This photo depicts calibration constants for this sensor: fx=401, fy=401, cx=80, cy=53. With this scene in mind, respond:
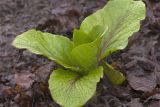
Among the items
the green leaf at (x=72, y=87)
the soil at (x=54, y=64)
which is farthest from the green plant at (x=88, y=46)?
the soil at (x=54, y=64)

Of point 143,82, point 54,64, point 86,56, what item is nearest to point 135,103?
point 143,82

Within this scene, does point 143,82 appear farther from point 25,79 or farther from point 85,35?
point 25,79

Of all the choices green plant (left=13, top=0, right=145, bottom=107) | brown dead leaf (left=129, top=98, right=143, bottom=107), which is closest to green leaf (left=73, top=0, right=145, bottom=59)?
green plant (left=13, top=0, right=145, bottom=107)

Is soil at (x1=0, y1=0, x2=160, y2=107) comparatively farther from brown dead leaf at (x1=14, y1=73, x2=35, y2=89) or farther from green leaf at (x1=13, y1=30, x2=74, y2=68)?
green leaf at (x1=13, y1=30, x2=74, y2=68)

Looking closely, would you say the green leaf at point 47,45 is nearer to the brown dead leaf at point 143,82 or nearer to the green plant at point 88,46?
the green plant at point 88,46

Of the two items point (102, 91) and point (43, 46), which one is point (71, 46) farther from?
point (102, 91)

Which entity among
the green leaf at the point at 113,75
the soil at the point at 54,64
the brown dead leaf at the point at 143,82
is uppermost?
the green leaf at the point at 113,75

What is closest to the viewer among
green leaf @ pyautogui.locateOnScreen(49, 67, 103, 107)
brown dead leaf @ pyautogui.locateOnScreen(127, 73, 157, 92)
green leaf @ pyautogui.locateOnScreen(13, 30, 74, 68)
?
green leaf @ pyautogui.locateOnScreen(49, 67, 103, 107)
